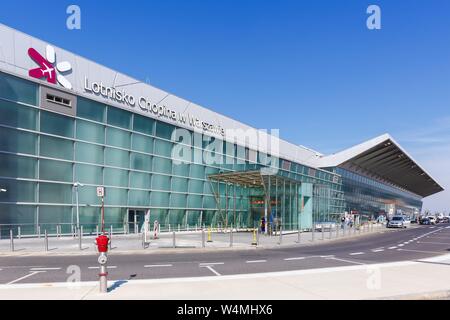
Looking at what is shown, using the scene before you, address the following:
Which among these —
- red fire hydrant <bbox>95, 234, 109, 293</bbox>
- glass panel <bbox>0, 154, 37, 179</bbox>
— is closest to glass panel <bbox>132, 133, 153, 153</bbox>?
glass panel <bbox>0, 154, 37, 179</bbox>

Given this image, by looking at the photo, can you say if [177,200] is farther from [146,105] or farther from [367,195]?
[367,195]

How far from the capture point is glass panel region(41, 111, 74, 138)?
2484 centimetres

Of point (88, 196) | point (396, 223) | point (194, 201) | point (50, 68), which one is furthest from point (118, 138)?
point (396, 223)

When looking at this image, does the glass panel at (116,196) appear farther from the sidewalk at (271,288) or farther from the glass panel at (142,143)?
Answer: the sidewalk at (271,288)

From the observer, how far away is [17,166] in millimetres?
23172

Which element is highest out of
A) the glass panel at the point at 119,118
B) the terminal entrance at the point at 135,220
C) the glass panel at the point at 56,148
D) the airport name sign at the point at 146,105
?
the airport name sign at the point at 146,105

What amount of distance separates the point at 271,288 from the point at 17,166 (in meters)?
19.4

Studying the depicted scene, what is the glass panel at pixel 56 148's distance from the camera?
81.4 ft

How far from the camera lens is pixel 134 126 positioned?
31156 mm

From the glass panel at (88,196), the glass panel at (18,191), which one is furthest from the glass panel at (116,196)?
the glass panel at (18,191)

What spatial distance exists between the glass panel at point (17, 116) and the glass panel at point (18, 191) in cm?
335

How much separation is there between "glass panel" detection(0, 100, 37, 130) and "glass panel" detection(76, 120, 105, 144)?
3.30m
